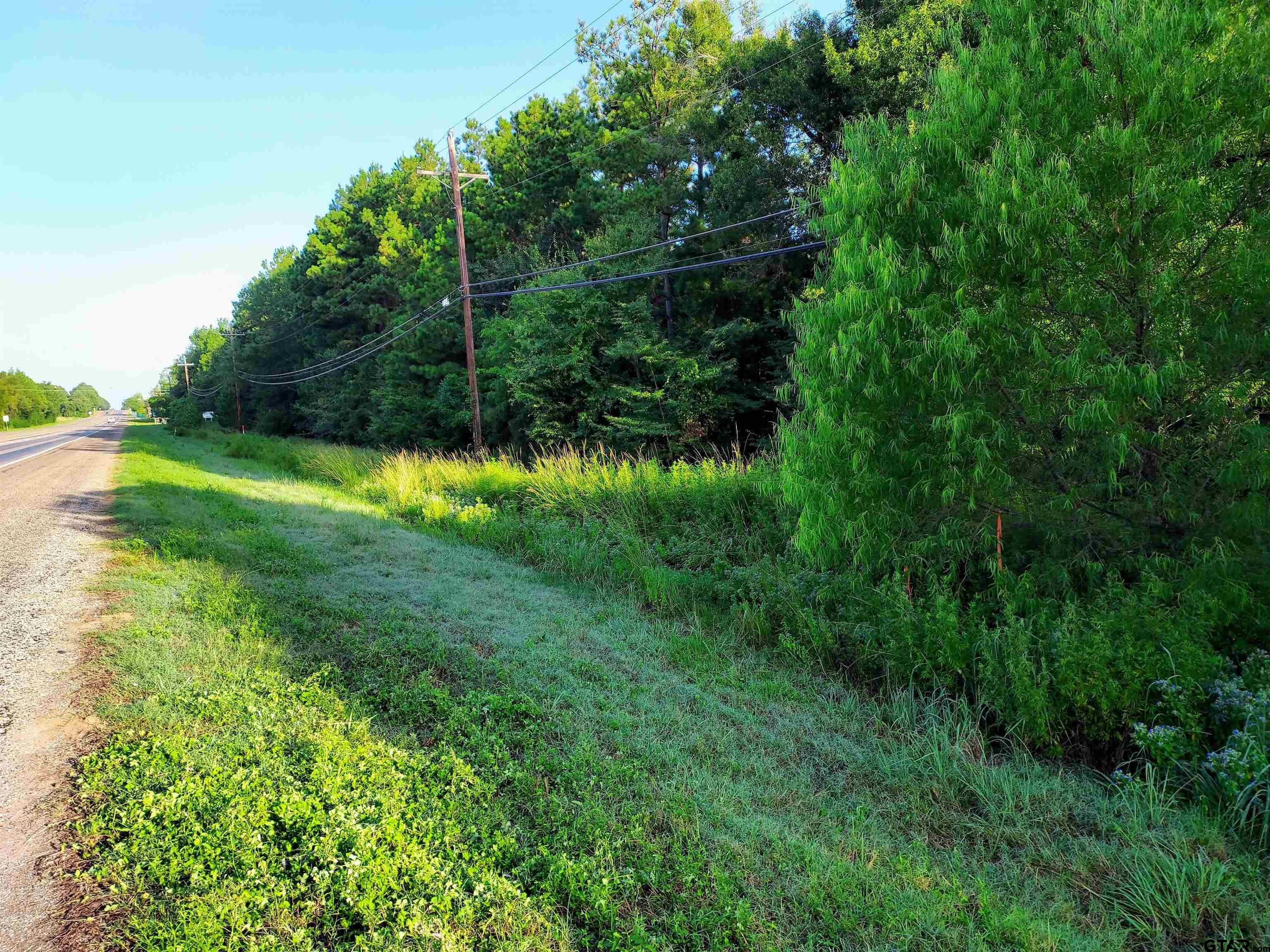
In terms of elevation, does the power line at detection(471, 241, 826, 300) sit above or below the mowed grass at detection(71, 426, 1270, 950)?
above

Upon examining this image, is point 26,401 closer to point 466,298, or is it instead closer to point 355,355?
A: point 355,355

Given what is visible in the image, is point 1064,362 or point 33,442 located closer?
point 1064,362

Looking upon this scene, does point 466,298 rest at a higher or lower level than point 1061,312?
higher

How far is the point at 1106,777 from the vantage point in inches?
153

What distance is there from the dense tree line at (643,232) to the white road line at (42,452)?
13589 millimetres

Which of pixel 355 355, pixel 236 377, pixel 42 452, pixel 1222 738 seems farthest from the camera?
pixel 236 377

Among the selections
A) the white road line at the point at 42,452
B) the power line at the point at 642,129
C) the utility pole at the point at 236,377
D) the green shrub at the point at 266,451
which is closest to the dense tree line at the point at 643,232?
the power line at the point at 642,129

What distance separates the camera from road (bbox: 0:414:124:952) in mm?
2736

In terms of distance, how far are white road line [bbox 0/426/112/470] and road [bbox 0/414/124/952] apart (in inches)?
439

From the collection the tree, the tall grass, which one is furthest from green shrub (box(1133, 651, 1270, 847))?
the tree

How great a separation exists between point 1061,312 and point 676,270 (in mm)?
8029

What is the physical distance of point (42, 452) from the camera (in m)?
27.6

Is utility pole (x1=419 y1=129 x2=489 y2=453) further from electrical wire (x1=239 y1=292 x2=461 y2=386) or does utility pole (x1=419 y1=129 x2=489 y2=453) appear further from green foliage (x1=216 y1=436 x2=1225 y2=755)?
green foliage (x1=216 y1=436 x2=1225 y2=755)

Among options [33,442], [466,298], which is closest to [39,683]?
[466,298]
